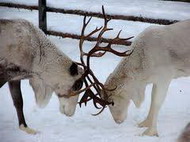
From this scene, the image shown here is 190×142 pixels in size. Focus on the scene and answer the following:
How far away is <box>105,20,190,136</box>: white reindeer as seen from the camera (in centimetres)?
495

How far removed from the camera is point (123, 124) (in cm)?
541

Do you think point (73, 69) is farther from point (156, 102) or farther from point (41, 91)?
point (156, 102)

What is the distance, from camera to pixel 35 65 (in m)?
4.83

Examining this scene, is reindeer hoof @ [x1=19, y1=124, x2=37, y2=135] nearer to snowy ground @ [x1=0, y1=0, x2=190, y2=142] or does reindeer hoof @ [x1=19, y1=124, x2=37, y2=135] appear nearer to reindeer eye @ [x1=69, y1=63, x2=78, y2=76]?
snowy ground @ [x1=0, y1=0, x2=190, y2=142]

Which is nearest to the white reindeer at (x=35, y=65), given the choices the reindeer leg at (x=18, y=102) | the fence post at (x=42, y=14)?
the reindeer leg at (x=18, y=102)

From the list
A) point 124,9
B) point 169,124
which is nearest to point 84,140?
point 169,124

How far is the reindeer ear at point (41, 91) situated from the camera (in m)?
5.00

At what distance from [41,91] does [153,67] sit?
45.6 inches

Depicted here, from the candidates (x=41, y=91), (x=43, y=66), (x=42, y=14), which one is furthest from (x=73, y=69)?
(x=42, y=14)

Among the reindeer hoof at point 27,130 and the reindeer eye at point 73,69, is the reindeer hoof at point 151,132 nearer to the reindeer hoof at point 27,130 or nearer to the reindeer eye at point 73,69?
the reindeer eye at point 73,69

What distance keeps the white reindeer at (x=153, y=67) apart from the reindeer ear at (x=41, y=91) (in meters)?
0.60

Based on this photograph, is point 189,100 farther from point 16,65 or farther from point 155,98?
point 16,65

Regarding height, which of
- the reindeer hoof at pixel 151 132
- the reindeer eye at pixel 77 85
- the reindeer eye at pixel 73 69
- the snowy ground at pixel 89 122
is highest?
the reindeer eye at pixel 73 69

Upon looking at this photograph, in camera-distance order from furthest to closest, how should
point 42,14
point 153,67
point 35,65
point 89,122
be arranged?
point 42,14 → point 89,122 → point 153,67 → point 35,65
